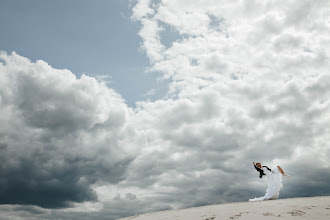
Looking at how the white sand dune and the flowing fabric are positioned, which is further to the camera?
the flowing fabric

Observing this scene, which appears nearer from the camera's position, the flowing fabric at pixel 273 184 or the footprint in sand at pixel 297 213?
the footprint in sand at pixel 297 213

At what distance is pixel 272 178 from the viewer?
76.1 feet

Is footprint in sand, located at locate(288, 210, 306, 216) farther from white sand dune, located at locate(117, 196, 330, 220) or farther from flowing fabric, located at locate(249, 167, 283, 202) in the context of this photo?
flowing fabric, located at locate(249, 167, 283, 202)

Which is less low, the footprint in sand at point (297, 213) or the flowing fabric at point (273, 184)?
the flowing fabric at point (273, 184)

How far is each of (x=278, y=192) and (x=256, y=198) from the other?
2.05m

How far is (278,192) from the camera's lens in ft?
74.1

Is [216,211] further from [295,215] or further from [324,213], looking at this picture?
[324,213]

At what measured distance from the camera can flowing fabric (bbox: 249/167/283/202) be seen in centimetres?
2244

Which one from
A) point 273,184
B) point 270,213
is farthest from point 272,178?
point 270,213

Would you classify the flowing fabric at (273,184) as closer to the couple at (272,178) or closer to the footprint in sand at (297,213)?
the couple at (272,178)

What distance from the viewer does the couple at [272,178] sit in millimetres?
22461

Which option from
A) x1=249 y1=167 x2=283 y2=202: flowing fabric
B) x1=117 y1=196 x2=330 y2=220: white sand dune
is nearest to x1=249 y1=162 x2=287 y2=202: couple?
x1=249 y1=167 x2=283 y2=202: flowing fabric

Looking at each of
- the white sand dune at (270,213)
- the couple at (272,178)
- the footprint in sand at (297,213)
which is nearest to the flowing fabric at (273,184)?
the couple at (272,178)

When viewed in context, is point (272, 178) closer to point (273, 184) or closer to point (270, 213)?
point (273, 184)
